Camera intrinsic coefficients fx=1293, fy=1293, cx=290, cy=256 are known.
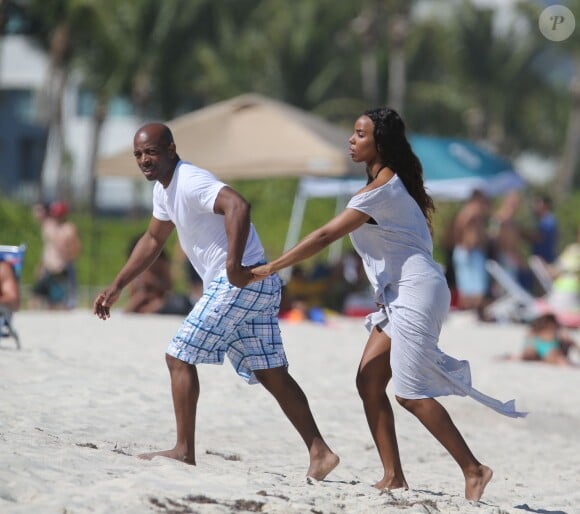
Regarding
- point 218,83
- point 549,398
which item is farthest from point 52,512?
point 218,83

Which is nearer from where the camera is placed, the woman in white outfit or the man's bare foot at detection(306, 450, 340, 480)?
A: the woman in white outfit

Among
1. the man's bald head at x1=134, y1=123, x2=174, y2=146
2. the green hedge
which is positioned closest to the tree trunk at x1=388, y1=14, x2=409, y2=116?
the green hedge

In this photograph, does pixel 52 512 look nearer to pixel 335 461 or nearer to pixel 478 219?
pixel 335 461

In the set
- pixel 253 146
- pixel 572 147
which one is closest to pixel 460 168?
pixel 253 146

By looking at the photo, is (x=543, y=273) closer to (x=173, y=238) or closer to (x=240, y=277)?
(x=240, y=277)

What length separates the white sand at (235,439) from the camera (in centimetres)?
459

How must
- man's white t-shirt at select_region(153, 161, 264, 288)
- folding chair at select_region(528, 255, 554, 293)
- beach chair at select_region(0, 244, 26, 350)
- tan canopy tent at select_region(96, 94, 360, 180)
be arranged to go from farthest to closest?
folding chair at select_region(528, 255, 554, 293)
tan canopy tent at select_region(96, 94, 360, 180)
beach chair at select_region(0, 244, 26, 350)
man's white t-shirt at select_region(153, 161, 264, 288)

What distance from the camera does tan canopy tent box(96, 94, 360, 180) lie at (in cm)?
1400

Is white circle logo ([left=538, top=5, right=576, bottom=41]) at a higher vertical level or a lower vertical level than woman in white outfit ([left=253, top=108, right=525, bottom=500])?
higher

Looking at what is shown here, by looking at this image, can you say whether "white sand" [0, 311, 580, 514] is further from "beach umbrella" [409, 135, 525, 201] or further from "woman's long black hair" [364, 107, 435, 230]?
"beach umbrella" [409, 135, 525, 201]

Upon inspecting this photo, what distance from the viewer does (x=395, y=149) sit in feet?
16.7

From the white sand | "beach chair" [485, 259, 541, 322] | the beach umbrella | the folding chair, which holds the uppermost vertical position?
the beach umbrella

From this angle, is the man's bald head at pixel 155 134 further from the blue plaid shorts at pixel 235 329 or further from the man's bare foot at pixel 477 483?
the man's bare foot at pixel 477 483

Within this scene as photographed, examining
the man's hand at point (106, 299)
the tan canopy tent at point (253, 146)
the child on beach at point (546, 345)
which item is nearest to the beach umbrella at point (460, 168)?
the tan canopy tent at point (253, 146)
